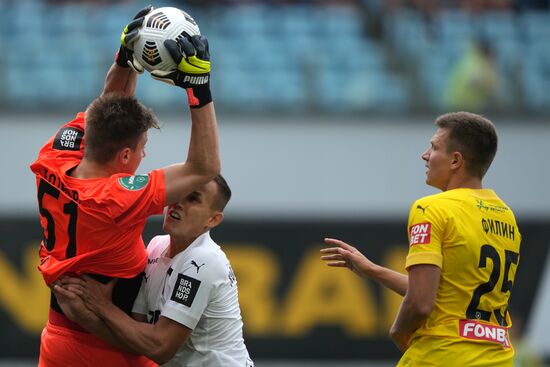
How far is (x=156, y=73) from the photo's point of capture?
4750mm

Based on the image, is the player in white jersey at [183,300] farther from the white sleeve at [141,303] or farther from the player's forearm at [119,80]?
the player's forearm at [119,80]

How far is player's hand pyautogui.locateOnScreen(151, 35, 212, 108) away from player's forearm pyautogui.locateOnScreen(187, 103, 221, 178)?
0.16ft

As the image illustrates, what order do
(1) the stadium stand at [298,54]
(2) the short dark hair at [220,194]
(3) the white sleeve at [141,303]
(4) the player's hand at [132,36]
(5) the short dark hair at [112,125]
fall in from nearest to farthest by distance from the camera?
(4) the player's hand at [132,36]
(5) the short dark hair at [112,125]
(3) the white sleeve at [141,303]
(2) the short dark hair at [220,194]
(1) the stadium stand at [298,54]

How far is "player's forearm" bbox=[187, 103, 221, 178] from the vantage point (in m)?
4.82

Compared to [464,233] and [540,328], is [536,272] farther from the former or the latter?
[464,233]

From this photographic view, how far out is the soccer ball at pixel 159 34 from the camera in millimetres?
4707

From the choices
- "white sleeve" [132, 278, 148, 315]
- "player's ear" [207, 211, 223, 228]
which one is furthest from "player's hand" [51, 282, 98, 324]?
"player's ear" [207, 211, 223, 228]

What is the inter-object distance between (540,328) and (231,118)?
4.69 metres

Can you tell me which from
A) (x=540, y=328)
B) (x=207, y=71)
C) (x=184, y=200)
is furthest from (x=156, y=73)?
(x=540, y=328)

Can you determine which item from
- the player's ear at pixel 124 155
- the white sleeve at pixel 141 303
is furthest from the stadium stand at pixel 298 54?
the player's ear at pixel 124 155

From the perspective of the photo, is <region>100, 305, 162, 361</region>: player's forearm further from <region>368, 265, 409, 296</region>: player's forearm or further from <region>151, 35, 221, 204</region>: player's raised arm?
<region>368, 265, 409, 296</region>: player's forearm

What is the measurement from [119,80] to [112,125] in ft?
2.12

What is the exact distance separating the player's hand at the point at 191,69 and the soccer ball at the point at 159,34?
3cm

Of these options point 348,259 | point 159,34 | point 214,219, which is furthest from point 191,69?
point 348,259
